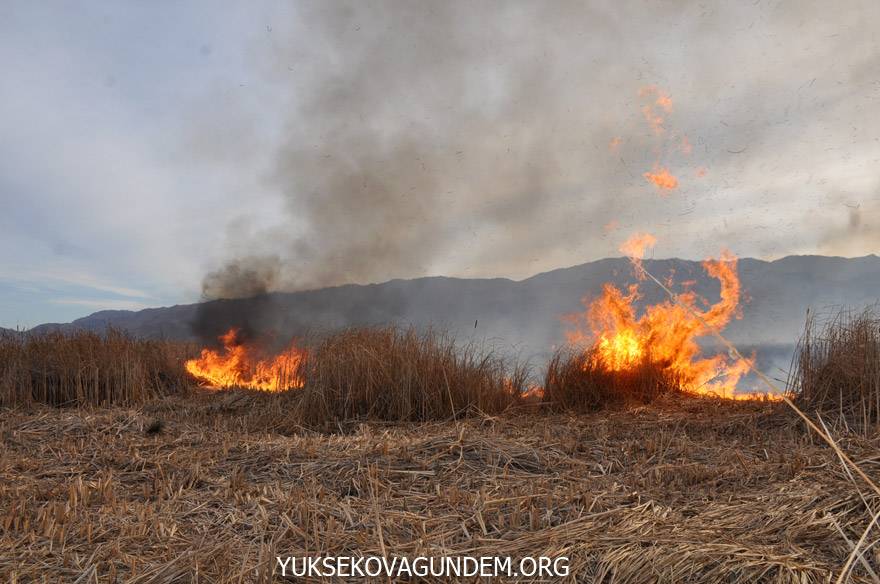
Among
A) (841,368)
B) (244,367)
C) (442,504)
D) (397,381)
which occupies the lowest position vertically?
(442,504)

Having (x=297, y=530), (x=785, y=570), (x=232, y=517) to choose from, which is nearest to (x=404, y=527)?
(x=297, y=530)

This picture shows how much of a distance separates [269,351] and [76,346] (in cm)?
902

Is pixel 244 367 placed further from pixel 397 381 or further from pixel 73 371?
pixel 397 381

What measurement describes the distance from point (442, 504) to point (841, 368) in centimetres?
542

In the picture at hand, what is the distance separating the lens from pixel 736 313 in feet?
36.3

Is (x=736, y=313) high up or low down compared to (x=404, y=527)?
up

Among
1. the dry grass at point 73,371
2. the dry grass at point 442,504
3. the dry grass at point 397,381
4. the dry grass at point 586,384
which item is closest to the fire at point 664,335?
the dry grass at point 586,384

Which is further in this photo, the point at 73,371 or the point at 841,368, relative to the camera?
the point at 73,371

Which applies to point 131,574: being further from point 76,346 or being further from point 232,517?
point 76,346

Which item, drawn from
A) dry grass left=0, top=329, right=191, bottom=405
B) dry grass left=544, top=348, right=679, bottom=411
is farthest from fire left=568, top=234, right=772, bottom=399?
dry grass left=0, top=329, right=191, bottom=405

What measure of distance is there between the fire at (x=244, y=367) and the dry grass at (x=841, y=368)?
6582mm

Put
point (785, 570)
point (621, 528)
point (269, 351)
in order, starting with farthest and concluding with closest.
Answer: point (269, 351), point (621, 528), point (785, 570)

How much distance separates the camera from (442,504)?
3.60 meters

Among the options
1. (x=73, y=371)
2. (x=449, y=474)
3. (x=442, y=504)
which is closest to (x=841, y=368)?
(x=449, y=474)
